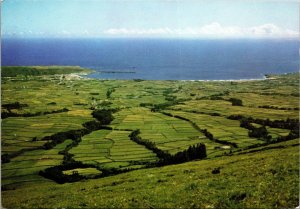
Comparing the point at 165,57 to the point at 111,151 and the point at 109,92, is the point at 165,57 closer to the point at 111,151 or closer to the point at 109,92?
the point at 109,92

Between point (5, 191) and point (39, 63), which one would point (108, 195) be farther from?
point (39, 63)

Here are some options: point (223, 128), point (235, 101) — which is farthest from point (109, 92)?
point (235, 101)

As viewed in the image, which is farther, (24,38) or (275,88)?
(275,88)

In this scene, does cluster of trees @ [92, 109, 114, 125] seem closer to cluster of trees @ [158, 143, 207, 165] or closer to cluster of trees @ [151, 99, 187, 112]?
cluster of trees @ [151, 99, 187, 112]

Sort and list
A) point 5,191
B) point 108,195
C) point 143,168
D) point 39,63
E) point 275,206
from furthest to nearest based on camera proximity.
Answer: point 39,63
point 143,168
point 5,191
point 108,195
point 275,206

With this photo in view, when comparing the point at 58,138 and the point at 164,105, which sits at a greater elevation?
the point at 164,105

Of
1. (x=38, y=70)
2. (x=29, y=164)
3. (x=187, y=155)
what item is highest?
(x=38, y=70)

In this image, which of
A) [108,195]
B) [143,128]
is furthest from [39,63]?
[108,195]
